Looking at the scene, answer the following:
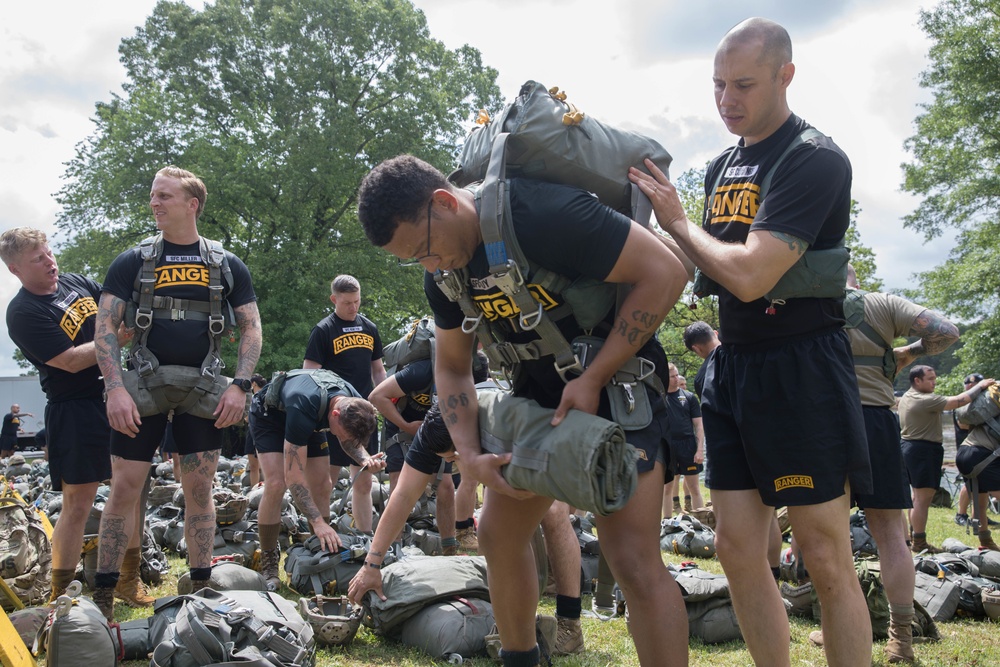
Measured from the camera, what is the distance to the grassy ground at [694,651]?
13.1 ft

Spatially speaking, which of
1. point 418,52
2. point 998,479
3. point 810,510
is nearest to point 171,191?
point 810,510

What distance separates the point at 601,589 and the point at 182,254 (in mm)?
3281

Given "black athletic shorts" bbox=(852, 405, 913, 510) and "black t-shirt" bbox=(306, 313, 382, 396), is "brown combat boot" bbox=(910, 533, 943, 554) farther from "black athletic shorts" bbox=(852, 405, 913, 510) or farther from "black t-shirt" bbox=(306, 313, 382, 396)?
"black t-shirt" bbox=(306, 313, 382, 396)

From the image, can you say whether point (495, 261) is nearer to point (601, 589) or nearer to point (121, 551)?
point (601, 589)

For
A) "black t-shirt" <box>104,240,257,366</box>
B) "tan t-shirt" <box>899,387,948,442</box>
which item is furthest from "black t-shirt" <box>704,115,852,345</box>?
"tan t-shirt" <box>899,387,948,442</box>

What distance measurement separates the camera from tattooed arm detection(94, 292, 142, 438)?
167 inches

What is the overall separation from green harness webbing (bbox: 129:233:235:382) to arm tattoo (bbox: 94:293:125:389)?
9 centimetres

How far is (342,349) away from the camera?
753 centimetres

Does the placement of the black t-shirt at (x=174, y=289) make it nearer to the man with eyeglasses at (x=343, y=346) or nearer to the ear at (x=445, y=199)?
the ear at (x=445, y=199)

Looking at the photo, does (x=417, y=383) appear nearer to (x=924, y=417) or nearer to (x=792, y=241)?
(x=792, y=241)

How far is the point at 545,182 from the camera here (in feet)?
8.75

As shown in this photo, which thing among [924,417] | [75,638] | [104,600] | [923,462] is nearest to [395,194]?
[75,638]

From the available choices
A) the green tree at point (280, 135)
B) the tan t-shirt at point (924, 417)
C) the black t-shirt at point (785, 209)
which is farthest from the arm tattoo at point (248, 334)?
the green tree at point (280, 135)

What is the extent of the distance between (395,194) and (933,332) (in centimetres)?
332
